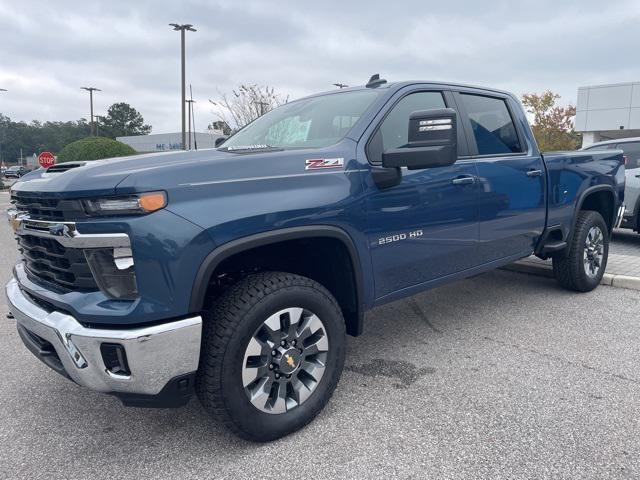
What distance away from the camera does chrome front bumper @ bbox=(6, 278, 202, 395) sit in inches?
84.4

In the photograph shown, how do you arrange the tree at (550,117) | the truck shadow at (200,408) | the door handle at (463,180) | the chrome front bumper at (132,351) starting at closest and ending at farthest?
the chrome front bumper at (132,351) → the truck shadow at (200,408) → the door handle at (463,180) → the tree at (550,117)

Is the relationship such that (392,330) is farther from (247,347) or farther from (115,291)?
(115,291)

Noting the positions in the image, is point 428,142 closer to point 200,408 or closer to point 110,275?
point 110,275

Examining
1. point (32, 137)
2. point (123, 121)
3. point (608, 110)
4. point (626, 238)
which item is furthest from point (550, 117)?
point (32, 137)

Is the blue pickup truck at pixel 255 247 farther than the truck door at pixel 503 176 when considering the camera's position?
No

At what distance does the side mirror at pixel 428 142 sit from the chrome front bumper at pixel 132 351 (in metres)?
1.44

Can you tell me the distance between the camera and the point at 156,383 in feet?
7.33

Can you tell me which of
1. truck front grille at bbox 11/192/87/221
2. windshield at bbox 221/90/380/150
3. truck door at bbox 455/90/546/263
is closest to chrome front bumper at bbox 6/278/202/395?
truck front grille at bbox 11/192/87/221

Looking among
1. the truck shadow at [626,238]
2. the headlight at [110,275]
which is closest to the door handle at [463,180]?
the headlight at [110,275]

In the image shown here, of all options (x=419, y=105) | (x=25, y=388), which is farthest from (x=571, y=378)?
(x=25, y=388)

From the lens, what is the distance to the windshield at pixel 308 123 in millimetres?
3186

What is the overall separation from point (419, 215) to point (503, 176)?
1.11 meters

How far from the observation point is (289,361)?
2.61 metres

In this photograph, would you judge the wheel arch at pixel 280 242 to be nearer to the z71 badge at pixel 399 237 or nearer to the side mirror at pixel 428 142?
the z71 badge at pixel 399 237
